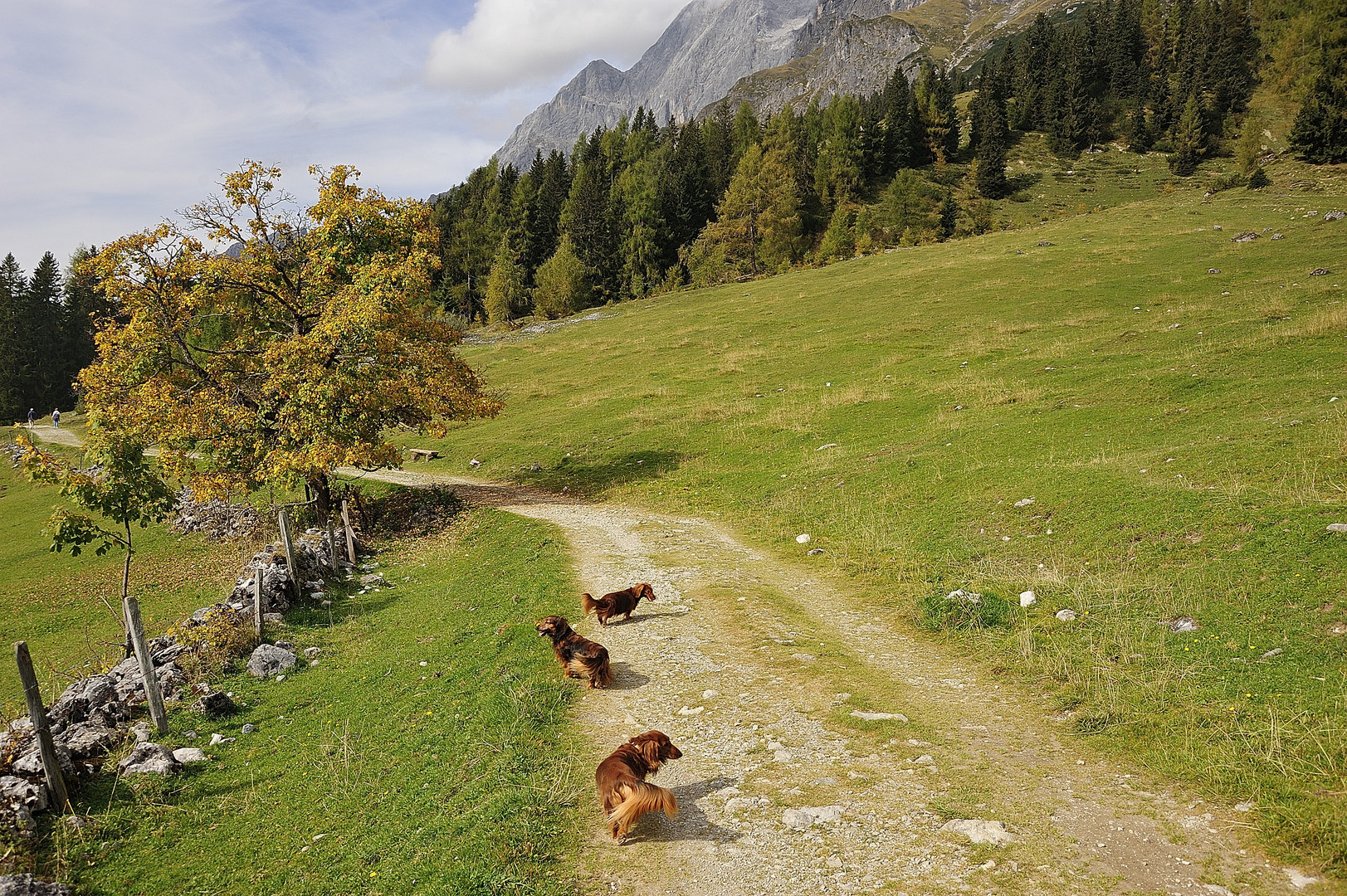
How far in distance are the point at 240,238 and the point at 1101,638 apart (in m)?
27.4

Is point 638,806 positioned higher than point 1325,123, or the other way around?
point 1325,123

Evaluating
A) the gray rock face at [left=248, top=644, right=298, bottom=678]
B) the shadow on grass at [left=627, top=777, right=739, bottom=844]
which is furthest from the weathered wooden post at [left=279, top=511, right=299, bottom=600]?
the shadow on grass at [left=627, top=777, right=739, bottom=844]

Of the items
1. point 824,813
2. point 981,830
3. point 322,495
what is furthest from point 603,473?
point 981,830

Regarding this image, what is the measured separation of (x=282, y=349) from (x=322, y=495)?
5.48m

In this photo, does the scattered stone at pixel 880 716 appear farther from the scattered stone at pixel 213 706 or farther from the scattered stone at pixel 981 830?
the scattered stone at pixel 213 706

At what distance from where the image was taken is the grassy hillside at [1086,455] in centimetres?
826

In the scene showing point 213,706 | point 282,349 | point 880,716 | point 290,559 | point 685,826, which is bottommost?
point 880,716

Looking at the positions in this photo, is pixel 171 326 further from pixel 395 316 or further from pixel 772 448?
pixel 772 448

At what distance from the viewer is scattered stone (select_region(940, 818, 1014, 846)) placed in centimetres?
642

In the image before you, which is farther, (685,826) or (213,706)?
(213,706)

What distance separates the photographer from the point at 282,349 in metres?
22.5

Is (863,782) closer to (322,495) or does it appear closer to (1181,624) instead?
(1181,624)

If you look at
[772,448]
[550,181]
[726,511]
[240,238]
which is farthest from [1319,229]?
[550,181]

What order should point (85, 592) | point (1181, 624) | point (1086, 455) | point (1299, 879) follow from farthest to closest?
point (85, 592) < point (1086, 455) < point (1181, 624) < point (1299, 879)
